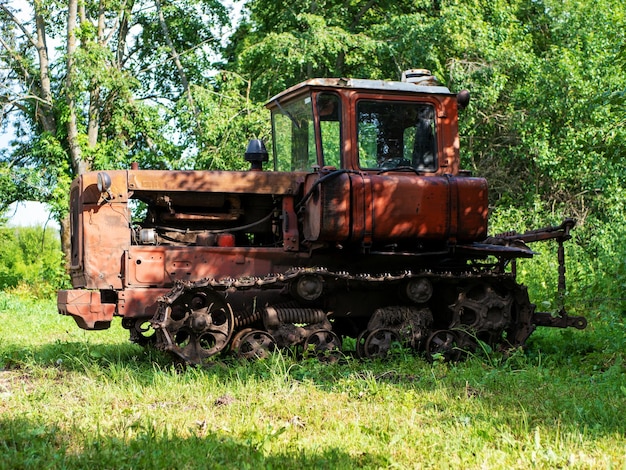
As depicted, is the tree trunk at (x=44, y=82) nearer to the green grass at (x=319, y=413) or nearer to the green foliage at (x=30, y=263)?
the green foliage at (x=30, y=263)

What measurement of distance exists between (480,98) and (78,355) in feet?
49.5

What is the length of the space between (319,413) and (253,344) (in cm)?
248

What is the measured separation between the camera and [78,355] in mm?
9211

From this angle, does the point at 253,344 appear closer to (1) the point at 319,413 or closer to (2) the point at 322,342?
(2) the point at 322,342

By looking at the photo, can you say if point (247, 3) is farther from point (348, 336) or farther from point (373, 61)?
point (348, 336)

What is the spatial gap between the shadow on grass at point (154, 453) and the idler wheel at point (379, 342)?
3432 mm

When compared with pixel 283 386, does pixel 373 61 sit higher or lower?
higher

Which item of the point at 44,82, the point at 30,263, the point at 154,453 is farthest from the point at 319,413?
the point at 30,263

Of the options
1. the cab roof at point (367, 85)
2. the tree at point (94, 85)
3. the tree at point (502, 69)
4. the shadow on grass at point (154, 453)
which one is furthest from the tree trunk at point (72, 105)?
the shadow on grass at point (154, 453)

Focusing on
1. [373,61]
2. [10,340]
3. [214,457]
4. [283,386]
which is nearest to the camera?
[214,457]

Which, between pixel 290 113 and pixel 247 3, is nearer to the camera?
pixel 290 113

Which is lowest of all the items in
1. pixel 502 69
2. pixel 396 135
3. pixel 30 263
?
pixel 30 263

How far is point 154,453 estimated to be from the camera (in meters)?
4.85

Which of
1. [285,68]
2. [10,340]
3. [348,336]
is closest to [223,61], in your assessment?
[285,68]
